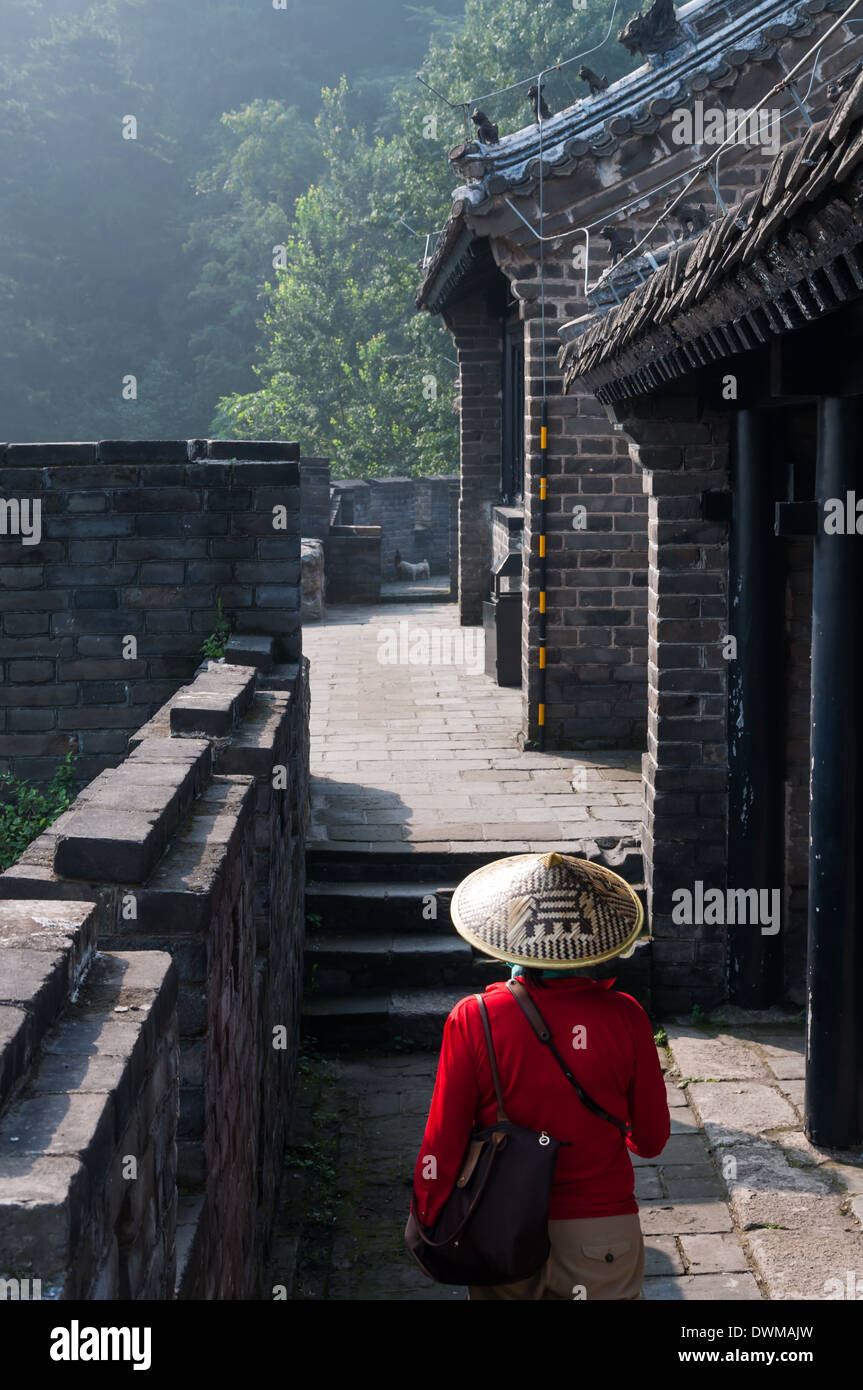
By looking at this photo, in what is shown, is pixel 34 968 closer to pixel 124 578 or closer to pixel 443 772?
pixel 124 578

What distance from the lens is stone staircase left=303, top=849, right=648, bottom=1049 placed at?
6.68 metres

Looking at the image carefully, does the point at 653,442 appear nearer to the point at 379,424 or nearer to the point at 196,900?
the point at 196,900

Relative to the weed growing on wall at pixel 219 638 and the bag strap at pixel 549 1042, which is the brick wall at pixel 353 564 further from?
the bag strap at pixel 549 1042

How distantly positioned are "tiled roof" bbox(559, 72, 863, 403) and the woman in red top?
4.96 ft

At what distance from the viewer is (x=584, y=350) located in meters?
6.65

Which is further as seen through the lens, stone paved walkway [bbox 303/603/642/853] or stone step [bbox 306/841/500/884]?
stone paved walkway [bbox 303/603/642/853]

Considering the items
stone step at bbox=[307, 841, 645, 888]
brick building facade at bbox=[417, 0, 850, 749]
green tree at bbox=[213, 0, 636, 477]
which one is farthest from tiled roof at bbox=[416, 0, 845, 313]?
green tree at bbox=[213, 0, 636, 477]

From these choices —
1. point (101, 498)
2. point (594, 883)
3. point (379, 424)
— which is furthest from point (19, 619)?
point (379, 424)

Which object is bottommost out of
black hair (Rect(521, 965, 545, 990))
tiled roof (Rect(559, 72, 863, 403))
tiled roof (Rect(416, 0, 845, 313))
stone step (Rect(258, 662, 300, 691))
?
black hair (Rect(521, 965, 545, 990))

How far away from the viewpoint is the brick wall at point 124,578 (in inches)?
293

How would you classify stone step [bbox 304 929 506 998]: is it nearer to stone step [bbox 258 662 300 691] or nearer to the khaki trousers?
stone step [bbox 258 662 300 691]

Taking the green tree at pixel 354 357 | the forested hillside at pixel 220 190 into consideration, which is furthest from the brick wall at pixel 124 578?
the forested hillside at pixel 220 190

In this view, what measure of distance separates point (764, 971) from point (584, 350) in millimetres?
2999

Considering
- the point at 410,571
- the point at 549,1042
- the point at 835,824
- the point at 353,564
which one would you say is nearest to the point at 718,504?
the point at 835,824
